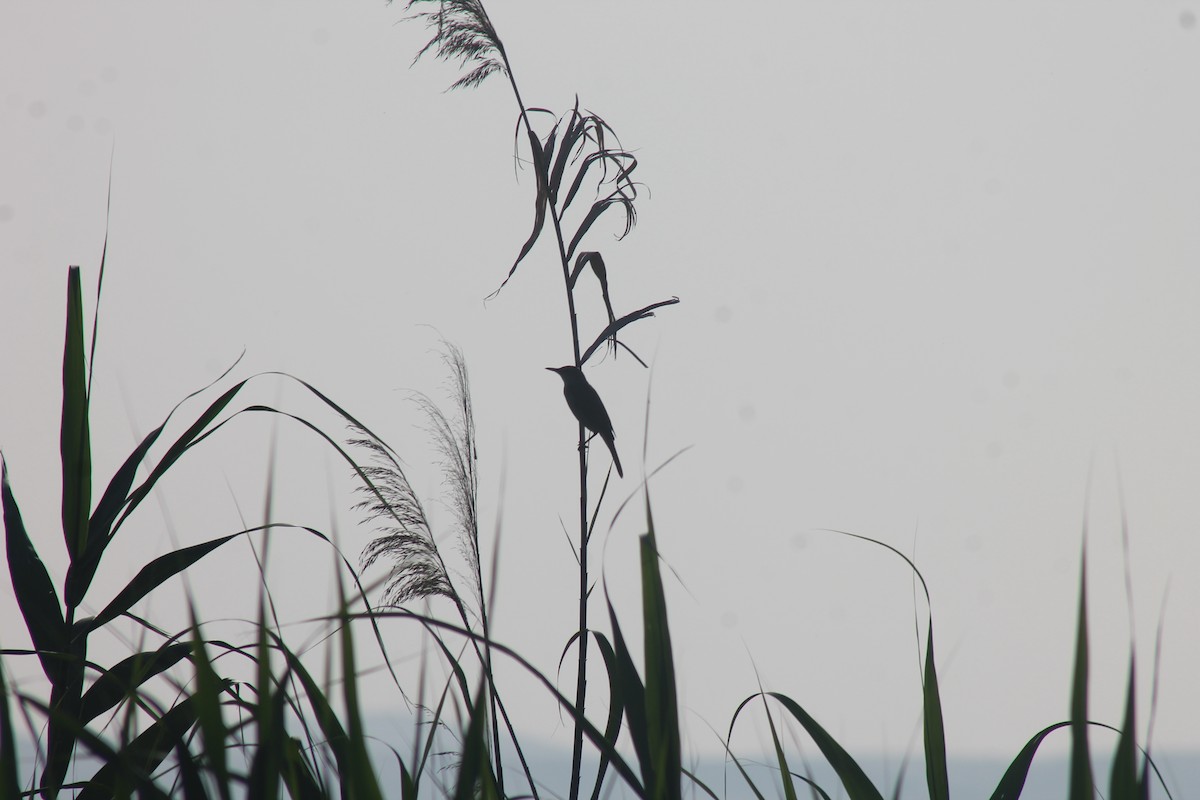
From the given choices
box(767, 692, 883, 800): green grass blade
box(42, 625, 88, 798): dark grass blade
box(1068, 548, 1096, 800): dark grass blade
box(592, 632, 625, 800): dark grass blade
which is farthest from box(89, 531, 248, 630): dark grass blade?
box(1068, 548, 1096, 800): dark grass blade

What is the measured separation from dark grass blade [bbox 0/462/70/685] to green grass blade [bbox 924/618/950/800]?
748 millimetres

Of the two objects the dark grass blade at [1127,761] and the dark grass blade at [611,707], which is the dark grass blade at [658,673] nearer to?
the dark grass blade at [611,707]

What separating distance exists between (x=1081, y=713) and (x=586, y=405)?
0.64 m

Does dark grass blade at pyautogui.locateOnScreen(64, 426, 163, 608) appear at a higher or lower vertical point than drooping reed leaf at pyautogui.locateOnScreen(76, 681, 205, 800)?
higher

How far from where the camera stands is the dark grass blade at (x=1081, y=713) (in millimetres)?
458

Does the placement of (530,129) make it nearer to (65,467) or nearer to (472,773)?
(65,467)

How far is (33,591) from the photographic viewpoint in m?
0.81

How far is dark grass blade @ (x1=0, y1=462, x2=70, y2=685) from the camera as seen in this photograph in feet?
2.64

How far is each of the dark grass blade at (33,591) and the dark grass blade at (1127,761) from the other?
818 mm

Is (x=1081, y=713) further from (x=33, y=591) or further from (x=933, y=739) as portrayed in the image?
(x=33, y=591)

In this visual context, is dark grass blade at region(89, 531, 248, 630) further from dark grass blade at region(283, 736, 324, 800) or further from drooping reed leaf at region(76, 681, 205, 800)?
dark grass blade at region(283, 736, 324, 800)

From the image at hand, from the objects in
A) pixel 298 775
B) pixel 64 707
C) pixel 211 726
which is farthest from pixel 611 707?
pixel 64 707

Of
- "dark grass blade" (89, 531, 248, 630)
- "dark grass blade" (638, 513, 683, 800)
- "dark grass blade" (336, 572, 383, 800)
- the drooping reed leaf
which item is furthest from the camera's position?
"dark grass blade" (89, 531, 248, 630)

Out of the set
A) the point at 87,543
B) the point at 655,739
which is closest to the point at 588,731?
the point at 655,739
